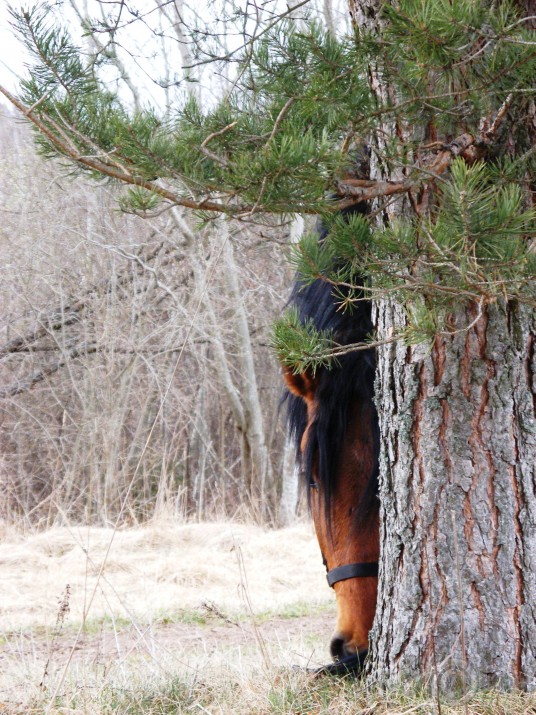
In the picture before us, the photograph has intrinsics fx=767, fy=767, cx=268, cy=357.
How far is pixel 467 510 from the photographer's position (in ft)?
6.64

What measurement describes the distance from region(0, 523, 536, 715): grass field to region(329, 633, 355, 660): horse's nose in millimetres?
85

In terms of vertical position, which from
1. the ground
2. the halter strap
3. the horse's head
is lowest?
the ground

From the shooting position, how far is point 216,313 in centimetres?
1008

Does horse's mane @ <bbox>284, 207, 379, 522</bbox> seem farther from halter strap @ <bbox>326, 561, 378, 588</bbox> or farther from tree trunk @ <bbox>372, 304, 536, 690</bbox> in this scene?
tree trunk @ <bbox>372, 304, 536, 690</bbox>

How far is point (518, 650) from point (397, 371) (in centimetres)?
79

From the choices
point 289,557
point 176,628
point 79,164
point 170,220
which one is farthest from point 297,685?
point 170,220

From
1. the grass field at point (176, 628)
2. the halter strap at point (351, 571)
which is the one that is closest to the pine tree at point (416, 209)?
the halter strap at point (351, 571)

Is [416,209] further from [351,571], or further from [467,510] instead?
[351,571]

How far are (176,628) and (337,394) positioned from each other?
317 cm

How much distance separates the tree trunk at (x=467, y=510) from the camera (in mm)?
1985

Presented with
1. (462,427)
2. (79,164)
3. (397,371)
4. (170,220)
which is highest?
(170,220)

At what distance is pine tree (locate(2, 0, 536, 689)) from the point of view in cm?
147

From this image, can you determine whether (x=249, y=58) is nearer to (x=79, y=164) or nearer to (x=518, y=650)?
(x=79, y=164)

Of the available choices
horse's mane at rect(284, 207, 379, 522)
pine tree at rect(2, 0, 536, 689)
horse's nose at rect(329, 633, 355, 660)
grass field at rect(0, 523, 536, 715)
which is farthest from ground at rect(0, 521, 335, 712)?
pine tree at rect(2, 0, 536, 689)
